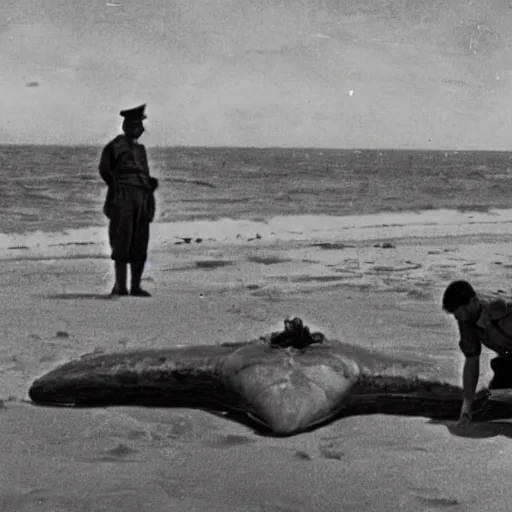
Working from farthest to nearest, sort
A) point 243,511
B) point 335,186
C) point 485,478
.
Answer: point 335,186 < point 485,478 < point 243,511

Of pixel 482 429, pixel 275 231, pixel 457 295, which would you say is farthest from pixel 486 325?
pixel 275 231

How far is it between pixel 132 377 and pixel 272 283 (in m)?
5.61

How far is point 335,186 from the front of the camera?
42.8 m

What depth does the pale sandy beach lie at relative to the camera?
4023mm

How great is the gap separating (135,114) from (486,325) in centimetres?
479

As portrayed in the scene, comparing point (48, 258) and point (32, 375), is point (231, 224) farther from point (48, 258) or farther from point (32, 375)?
point (32, 375)

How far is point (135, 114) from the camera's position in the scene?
880cm

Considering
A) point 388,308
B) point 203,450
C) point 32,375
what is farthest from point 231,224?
point 203,450

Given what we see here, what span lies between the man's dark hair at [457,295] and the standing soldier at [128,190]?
4.70 metres

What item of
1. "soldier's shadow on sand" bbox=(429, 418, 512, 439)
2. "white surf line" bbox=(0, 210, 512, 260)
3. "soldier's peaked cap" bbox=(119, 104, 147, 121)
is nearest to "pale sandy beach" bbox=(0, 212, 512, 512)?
"soldier's shadow on sand" bbox=(429, 418, 512, 439)

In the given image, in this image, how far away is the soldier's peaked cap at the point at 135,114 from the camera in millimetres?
8727

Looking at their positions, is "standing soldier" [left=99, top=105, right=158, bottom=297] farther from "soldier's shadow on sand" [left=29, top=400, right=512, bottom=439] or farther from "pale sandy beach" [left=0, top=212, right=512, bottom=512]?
"soldier's shadow on sand" [left=29, top=400, right=512, bottom=439]

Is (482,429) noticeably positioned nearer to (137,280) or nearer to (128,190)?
(128,190)

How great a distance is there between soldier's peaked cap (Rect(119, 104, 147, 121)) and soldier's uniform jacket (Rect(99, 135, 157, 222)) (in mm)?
213
